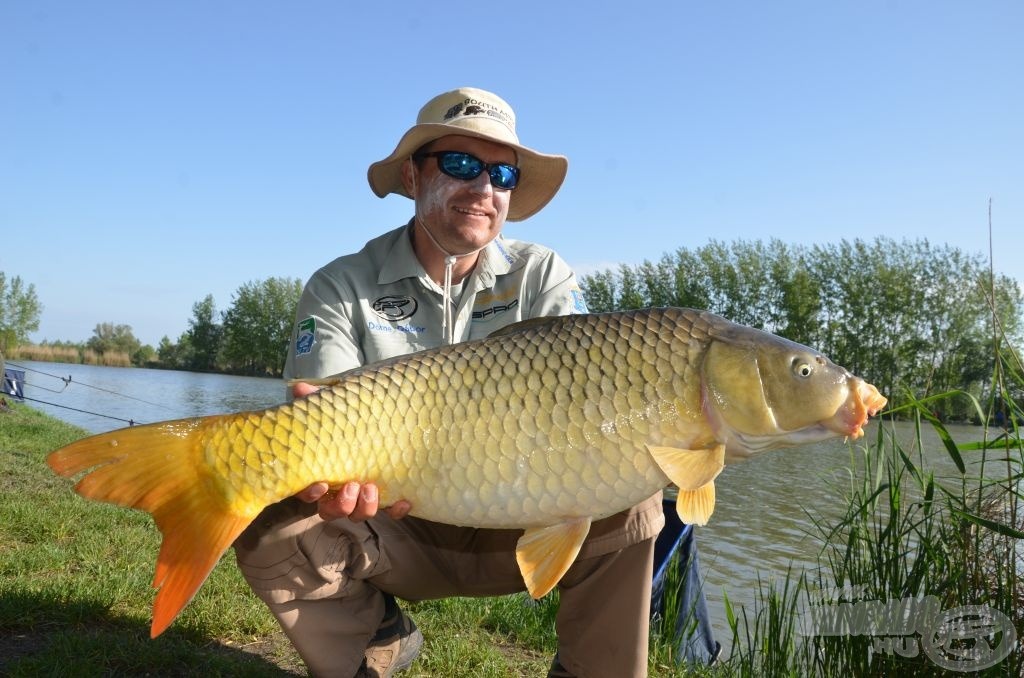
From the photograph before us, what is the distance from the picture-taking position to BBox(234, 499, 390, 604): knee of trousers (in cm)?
192

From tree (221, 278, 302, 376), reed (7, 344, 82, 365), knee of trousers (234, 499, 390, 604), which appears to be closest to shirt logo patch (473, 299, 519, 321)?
knee of trousers (234, 499, 390, 604)

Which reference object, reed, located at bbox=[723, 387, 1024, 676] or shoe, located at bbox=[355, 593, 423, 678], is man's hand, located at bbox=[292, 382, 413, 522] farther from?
reed, located at bbox=[723, 387, 1024, 676]

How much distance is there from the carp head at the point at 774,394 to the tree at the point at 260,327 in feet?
150

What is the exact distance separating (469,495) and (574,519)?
244 mm

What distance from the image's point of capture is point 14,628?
2234mm

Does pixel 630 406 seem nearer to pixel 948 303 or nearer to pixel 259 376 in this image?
pixel 948 303

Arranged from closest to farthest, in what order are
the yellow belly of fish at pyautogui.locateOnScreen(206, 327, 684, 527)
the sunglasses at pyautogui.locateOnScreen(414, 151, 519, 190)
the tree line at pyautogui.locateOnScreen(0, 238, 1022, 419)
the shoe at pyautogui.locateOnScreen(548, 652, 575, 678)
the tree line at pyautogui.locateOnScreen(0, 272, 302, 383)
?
the yellow belly of fish at pyautogui.locateOnScreen(206, 327, 684, 527), the shoe at pyautogui.locateOnScreen(548, 652, 575, 678), the sunglasses at pyautogui.locateOnScreen(414, 151, 519, 190), the tree line at pyautogui.locateOnScreen(0, 238, 1022, 419), the tree line at pyautogui.locateOnScreen(0, 272, 302, 383)

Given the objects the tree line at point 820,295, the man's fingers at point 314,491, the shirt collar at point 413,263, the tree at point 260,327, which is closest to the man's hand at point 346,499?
the man's fingers at point 314,491

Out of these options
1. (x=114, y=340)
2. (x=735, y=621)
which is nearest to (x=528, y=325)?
(x=735, y=621)

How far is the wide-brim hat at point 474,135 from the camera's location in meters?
2.51

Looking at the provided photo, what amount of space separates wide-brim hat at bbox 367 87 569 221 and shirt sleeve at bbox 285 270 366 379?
22.2 inches

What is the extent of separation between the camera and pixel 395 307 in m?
2.50

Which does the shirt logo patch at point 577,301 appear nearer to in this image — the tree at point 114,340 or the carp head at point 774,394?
the carp head at point 774,394

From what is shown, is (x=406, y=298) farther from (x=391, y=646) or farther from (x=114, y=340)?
(x=114, y=340)
